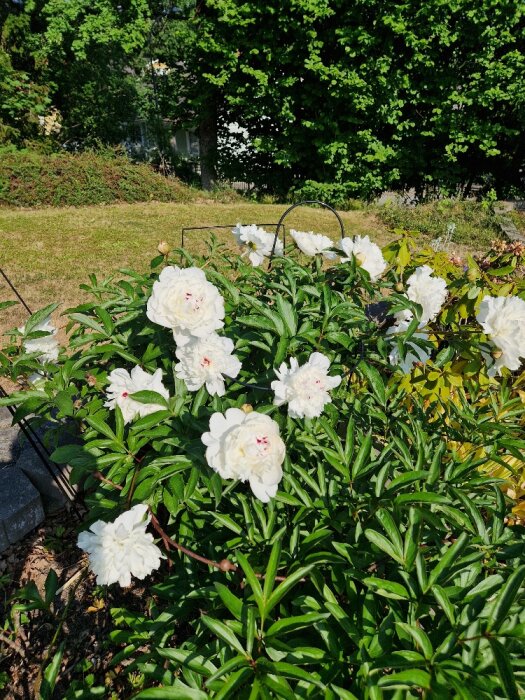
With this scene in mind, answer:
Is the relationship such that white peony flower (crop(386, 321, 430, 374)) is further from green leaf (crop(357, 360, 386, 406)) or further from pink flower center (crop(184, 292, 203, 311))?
pink flower center (crop(184, 292, 203, 311))

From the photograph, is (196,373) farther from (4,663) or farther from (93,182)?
(93,182)

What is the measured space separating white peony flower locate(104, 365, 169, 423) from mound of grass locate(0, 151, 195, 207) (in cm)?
847

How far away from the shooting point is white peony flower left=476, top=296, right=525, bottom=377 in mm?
1200

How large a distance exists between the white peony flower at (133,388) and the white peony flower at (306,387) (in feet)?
1.12

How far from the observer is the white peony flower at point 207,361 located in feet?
3.63

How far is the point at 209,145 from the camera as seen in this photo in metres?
12.0

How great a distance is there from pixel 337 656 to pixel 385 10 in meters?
11.3

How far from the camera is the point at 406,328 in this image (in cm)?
146

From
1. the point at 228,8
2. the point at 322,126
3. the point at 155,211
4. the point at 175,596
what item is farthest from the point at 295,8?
the point at 175,596

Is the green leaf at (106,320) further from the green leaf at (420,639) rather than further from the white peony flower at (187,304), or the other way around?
the green leaf at (420,639)

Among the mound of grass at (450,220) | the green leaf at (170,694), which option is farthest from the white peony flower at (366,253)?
the mound of grass at (450,220)

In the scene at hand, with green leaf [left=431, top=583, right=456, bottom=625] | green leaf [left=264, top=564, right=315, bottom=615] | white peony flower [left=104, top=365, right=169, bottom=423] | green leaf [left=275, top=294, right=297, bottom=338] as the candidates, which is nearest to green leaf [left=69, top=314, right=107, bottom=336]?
white peony flower [left=104, top=365, right=169, bottom=423]

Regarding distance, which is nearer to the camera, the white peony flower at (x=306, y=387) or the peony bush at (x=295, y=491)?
the peony bush at (x=295, y=491)

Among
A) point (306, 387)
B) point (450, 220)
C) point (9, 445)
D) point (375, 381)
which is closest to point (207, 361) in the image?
point (306, 387)
